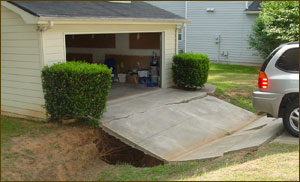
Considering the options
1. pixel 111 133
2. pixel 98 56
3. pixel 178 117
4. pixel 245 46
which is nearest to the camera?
pixel 111 133

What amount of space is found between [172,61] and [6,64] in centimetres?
621

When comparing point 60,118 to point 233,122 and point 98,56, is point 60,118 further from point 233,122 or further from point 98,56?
point 98,56

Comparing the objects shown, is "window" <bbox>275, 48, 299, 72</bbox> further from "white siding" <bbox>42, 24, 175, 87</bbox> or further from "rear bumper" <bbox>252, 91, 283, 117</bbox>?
"white siding" <bbox>42, 24, 175, 87</bbox>

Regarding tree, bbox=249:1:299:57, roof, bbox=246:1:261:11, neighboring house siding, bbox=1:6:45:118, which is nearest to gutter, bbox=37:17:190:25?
neighboring house siding, bbox=1:6:45:118

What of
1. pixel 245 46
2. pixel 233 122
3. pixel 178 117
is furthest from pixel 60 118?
pixel 245 46

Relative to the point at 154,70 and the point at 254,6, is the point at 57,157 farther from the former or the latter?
the point at 254,6

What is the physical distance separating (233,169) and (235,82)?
10023 millimetres

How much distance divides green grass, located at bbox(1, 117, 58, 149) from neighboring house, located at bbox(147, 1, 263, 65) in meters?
15.5

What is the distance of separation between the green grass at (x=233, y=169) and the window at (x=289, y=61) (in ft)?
5.30

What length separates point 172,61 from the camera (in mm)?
13188

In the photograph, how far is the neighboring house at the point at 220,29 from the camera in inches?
831

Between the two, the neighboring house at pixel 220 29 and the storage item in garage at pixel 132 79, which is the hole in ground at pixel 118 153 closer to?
the storage item in garage at pixel 132 79

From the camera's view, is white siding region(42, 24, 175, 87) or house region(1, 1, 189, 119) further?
white siding region(42, 24, 175, 87)

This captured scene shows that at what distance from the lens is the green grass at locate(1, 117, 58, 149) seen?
7.11 meters
